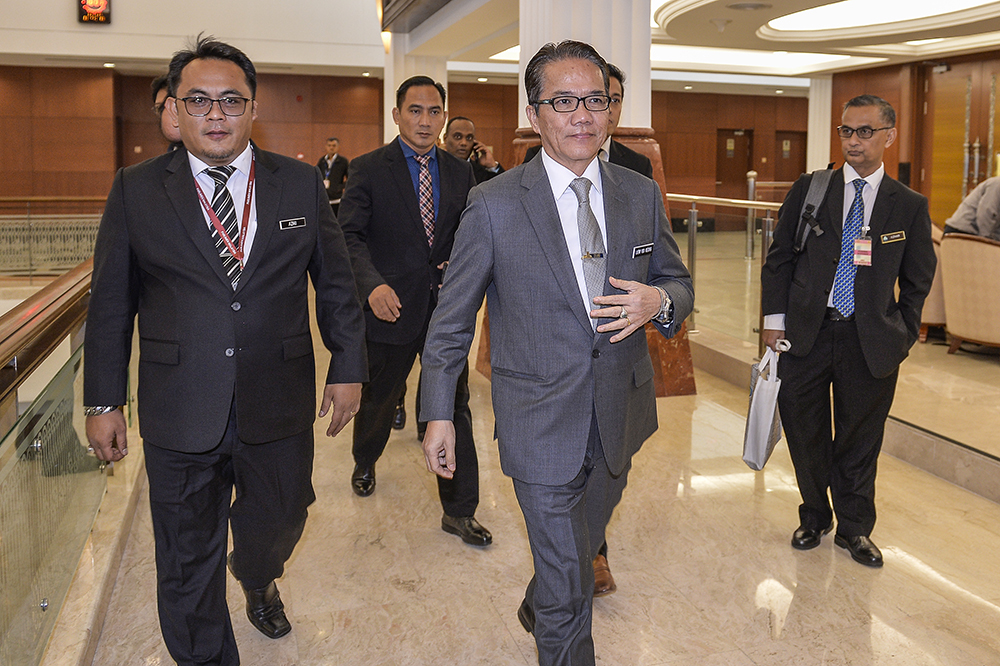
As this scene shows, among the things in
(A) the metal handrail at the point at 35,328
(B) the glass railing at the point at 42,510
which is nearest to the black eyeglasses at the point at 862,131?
(A) the metal handrail at the point at 35,328

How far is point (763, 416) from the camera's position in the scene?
3617 millimetres

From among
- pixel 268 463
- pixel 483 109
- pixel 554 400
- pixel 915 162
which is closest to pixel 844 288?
pixel 554 400

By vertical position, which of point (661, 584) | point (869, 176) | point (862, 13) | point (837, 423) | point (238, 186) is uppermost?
point (862, 13)

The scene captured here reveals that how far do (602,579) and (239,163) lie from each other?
195cm

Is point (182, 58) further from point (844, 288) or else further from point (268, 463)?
point (844, 288)

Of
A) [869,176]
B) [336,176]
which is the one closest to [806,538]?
[869,176]

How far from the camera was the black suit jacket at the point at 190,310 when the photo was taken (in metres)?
2.38

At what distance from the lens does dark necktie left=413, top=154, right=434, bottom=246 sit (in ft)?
12.8

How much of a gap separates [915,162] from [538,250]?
16327 millimetres

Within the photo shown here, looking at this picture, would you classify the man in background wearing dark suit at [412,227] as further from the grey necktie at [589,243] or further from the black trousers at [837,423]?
the grey necktie at [589,243]

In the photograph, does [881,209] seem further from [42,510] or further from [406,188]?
[42,510]

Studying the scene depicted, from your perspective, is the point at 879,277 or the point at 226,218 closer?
the point at 226,218

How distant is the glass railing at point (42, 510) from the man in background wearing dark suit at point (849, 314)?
2.71 m

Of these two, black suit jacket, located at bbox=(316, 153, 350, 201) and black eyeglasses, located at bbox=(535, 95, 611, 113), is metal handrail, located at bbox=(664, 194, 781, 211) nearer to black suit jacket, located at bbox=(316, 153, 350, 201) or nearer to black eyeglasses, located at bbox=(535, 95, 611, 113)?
black eyeglasses, located at bbox=(535, 95, 611, 113)
